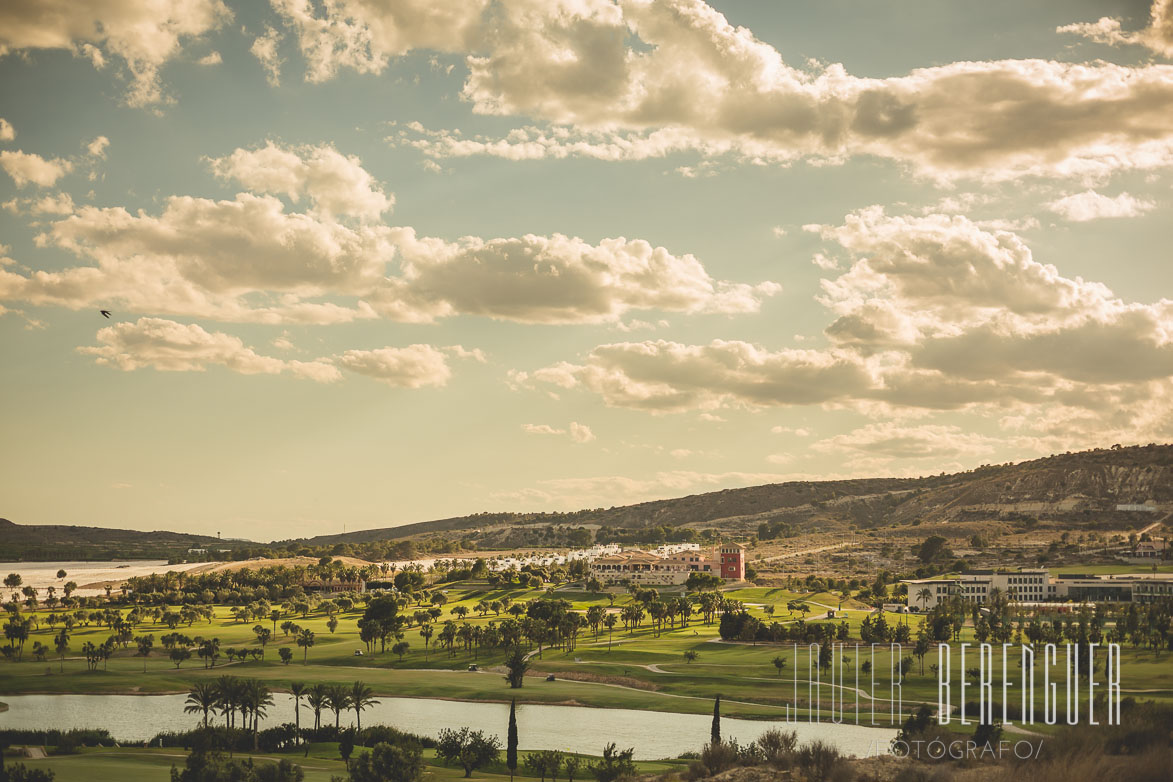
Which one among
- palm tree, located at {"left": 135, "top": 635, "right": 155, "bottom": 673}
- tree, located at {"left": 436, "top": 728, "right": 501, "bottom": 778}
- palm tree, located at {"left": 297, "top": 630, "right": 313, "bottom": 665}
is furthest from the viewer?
palm tree, located at {"left": 135, "top": 635, "right": 155, "bottom": 673}

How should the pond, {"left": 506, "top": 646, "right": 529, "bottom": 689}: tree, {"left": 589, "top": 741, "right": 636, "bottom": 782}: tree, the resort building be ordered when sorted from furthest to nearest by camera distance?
1. the resort building
2. {"left": 506, "top": 646, "right": 529, "bottom": 689}: tree
3. the pond
4. {"left": 589, "top": 741, "right": 636, "bottom": 782}: tree

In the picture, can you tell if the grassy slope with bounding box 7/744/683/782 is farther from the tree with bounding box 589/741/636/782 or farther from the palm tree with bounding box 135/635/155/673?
the palm tree with bounding box 135/635/155/673

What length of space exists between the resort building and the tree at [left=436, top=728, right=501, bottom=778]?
113 meters

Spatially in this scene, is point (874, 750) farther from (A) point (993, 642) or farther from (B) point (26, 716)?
(B) point (26, 716)

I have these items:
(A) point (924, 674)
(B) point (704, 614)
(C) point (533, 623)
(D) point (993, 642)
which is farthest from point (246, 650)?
(D) point (993, 642)

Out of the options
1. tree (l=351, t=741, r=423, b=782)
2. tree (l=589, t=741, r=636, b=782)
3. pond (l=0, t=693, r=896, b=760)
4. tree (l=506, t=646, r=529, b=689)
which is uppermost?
tree (l=351, t=741, r=423, b=782)

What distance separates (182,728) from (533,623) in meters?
54.4

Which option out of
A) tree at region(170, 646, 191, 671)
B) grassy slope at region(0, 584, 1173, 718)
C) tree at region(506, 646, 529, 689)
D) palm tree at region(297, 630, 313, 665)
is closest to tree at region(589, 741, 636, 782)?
grassy slope at region(0, 584, 1173, 718)

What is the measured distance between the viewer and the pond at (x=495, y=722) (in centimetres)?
8206

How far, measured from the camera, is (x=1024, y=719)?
250ft

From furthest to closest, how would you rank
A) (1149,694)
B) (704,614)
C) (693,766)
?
(704,614) → (1149,694) → (693,766)

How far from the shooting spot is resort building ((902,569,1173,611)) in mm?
172125

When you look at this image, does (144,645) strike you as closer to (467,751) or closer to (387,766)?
(467,751)

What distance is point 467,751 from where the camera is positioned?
69.8 meters
